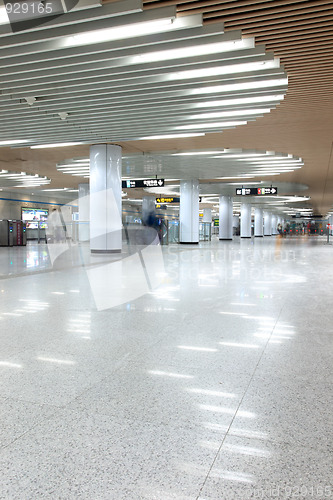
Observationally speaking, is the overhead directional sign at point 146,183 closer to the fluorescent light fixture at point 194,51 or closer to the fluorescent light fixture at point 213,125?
the fluorescent light fixture at point 213,125

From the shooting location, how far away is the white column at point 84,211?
28906 millimetres

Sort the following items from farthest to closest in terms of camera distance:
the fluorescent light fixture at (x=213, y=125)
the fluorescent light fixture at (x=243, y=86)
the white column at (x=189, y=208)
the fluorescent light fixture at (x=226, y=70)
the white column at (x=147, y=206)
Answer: the white column at (x=147, y=206), the white column at (x=189, y=208), the fluorescent light fixture at (x=213, y=125), the fluorescent light fixture at (x=243, y=86), the fluorescent light fixture at (x=226, y=70)

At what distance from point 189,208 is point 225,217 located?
12.1m

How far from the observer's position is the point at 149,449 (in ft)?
Result: 6.59

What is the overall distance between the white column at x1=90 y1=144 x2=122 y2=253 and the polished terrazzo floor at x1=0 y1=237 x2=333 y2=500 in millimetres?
10795

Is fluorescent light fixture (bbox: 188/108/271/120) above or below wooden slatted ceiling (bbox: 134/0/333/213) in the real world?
below

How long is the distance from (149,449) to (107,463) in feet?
0.79

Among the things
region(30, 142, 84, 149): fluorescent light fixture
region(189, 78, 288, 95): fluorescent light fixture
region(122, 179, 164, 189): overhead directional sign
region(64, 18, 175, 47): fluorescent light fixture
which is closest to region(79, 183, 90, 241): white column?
region(122, 179, 164, 189): overhead directional sign

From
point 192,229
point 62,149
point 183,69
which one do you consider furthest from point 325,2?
point 192,229

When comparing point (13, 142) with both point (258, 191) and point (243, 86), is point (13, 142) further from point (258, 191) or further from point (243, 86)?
point (258, 191)

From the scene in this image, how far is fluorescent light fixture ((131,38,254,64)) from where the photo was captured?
7008 millimetres

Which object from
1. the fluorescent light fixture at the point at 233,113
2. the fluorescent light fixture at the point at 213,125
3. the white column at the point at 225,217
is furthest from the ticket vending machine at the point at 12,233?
the fluorescent light fixture at the point at 233,113

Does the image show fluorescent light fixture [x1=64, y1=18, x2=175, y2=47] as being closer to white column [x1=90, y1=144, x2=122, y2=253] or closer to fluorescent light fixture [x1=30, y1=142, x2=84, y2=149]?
fluorescent light fixture [x1=30, y1=142, x2=84, y2=149]

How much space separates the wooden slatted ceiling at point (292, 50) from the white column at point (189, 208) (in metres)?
13.2
